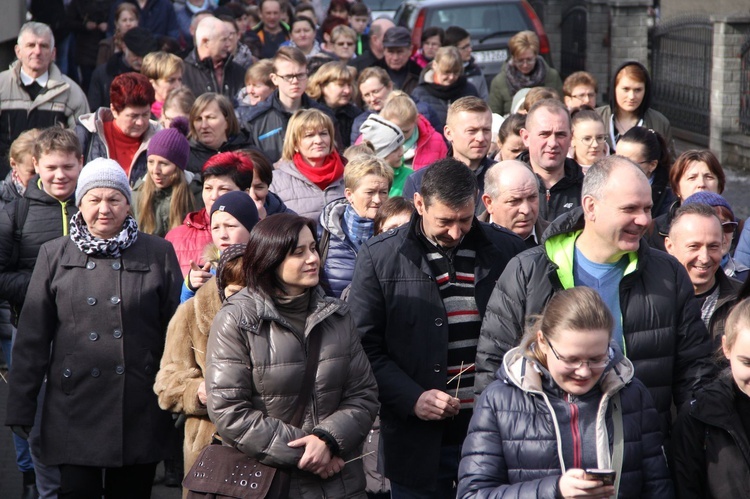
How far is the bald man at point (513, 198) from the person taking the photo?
6.14 metres

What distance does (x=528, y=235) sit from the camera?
6.29 metres

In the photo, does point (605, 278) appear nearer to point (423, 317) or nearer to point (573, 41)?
point (423, 317)

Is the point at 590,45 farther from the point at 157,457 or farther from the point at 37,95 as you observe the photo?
the point at 157,457

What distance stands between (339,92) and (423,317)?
17.2ft

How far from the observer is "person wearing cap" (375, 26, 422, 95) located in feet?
43.8

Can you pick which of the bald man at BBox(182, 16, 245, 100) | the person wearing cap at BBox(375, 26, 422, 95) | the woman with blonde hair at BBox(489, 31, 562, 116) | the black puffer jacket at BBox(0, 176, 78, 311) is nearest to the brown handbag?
the black puffer jacket at BBox(0, 176, 78, 311)

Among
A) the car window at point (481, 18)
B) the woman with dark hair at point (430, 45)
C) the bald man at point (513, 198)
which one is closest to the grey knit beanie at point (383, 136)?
the bald man at point (513, 198)

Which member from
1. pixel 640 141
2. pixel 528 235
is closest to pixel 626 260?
pixel 528 235

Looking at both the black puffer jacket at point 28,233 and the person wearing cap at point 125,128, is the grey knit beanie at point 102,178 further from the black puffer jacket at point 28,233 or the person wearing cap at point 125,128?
the person wearing cap at point 125,128

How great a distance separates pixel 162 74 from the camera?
33.2 ft

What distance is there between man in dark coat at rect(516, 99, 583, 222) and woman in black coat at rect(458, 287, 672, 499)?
2.87 m

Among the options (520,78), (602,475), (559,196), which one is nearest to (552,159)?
(559,196)

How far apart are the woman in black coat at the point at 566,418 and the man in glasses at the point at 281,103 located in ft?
18.5

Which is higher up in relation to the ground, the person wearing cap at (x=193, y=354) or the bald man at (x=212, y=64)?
the bald man at (x=212, y=64)
